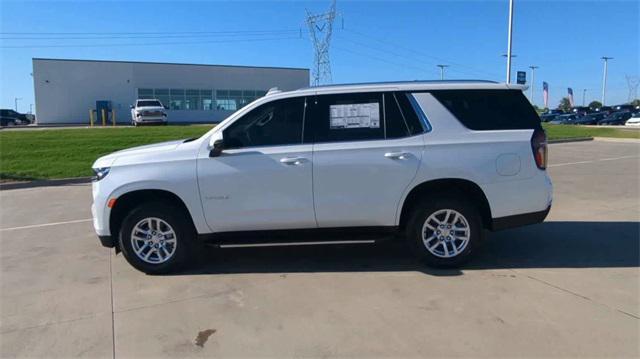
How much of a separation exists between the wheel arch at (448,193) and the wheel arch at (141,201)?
2.31 meters

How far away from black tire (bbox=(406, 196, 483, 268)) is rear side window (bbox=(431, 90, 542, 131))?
0.86 metres

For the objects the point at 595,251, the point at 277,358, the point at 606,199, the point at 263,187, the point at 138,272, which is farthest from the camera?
the point at 606,199

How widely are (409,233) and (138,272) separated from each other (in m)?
3.02

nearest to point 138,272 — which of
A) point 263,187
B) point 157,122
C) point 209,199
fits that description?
point 209,199

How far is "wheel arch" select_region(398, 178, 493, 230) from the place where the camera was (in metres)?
5.36

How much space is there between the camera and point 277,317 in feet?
14.1

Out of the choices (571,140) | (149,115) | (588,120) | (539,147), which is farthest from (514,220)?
(588,120)

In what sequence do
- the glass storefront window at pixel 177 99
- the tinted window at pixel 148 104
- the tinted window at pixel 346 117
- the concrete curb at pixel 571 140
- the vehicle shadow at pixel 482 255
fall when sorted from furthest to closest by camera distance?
the glass storefront window at pixel 177 99
the tinted window at pixel 148 104
the concrete curb at pixel 571 140
the vehicle shadow at pixel 482 255
the tinted window at pixel 346 117

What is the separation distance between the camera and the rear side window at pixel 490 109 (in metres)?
5.42

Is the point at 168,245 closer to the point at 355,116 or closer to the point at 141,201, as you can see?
the point at 141,201

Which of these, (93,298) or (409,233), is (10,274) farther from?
(409,233)

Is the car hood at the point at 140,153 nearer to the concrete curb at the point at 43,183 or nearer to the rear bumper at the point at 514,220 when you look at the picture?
the rear bumper at the point at 514,220

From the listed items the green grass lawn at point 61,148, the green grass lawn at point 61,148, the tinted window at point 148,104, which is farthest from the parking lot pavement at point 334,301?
the tinted window at point 148,104

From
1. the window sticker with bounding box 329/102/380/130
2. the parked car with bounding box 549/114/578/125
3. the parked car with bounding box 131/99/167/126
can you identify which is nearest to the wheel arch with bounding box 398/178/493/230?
the window sticker with bounding box 329/102/380/130
